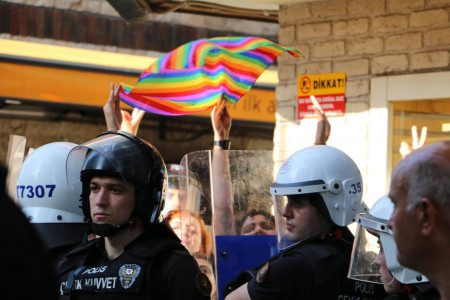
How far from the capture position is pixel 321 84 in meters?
6.37

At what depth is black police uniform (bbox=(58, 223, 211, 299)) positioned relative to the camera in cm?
292

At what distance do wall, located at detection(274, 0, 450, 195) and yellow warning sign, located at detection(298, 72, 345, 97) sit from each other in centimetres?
4

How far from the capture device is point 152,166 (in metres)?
3.28

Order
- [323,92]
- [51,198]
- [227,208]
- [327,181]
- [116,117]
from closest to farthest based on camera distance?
Result: [327,181]
[51,198]
[227,208]
[116,117]
[323,92]

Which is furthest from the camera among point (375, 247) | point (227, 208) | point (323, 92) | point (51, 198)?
point (323, 92)

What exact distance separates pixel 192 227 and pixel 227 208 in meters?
0.19

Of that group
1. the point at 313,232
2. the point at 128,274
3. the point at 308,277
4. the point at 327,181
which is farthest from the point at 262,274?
the point at 327,181

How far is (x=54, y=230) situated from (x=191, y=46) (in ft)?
5.59

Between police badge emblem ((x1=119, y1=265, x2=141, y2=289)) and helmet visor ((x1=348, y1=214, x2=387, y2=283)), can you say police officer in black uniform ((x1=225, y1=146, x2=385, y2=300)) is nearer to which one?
helmet visor ((x1=348, y1=214, x2=387, y2=283))

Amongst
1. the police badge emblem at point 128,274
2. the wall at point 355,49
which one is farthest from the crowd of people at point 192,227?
the wall at point 355,49

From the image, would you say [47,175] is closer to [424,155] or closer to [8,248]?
[424,155]

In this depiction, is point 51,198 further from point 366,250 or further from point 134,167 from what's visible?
point 366,250

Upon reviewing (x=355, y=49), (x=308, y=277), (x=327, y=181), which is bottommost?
(x=308, y=277)

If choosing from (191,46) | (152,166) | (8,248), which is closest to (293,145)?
(191,46)
